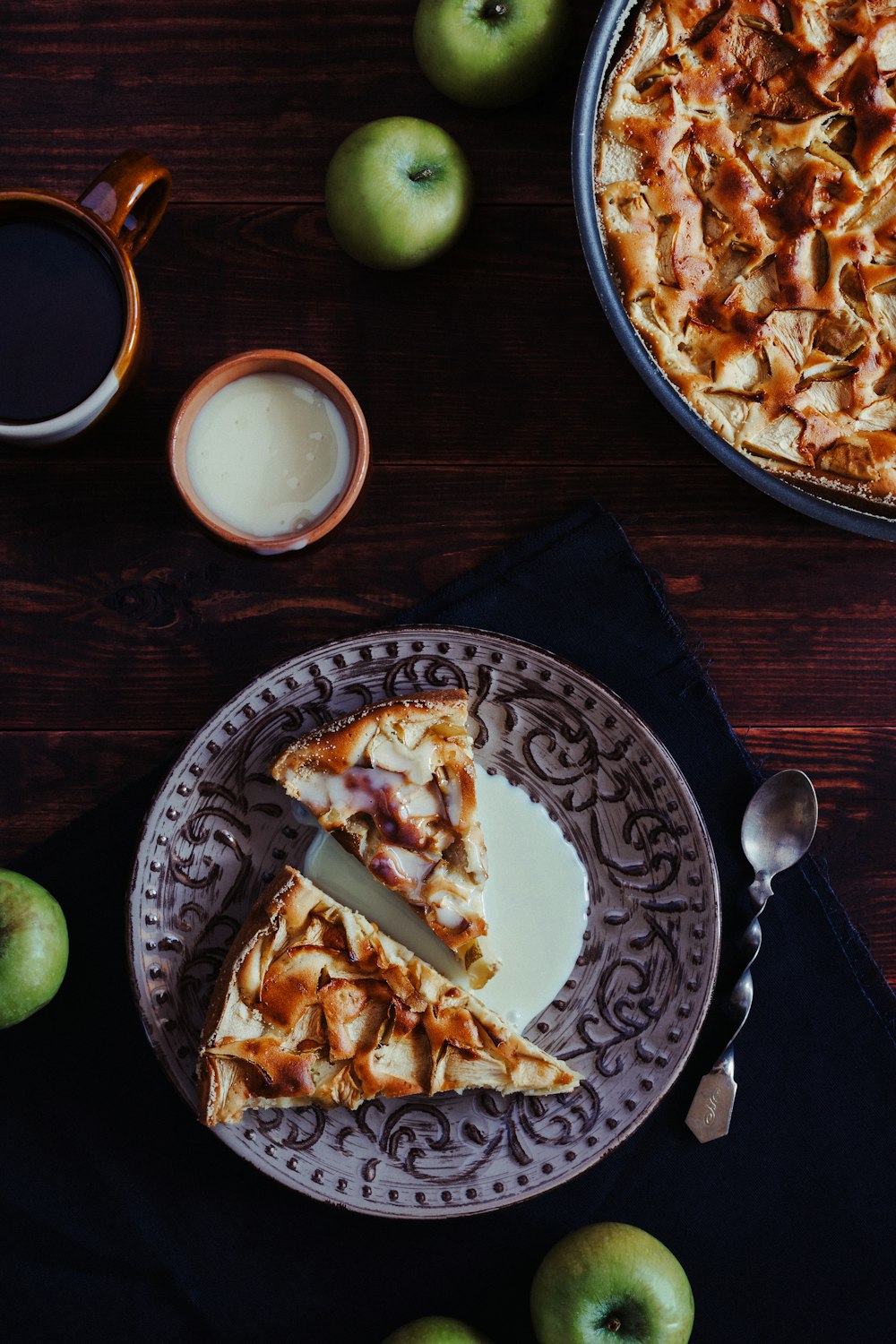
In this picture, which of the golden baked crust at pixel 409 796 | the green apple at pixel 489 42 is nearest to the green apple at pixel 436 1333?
the golden baked crust at pixel 409 796

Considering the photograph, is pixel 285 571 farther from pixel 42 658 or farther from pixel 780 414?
pixel 780 414

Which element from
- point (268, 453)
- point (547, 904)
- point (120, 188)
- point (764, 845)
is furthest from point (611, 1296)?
point (120, 188)

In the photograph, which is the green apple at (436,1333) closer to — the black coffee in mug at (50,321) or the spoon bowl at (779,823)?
the spoon bowl at (779,823)

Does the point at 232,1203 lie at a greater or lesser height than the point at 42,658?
lesser

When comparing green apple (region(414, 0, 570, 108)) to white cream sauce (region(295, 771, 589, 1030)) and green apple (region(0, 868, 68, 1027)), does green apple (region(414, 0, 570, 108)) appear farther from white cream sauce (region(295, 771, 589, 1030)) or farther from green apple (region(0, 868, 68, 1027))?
green apple (region(0, 868, 68, 1027))

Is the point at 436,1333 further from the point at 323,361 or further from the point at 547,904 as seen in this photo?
the point at 323,361

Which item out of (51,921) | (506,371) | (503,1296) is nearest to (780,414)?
(506,371)

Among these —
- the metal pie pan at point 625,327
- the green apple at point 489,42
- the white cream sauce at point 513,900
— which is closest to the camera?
the metal pie pan at point 625,327
